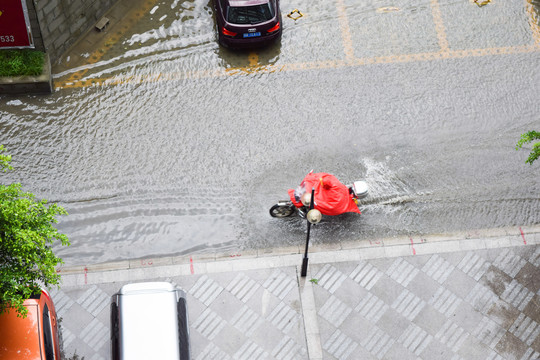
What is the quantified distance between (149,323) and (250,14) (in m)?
7.94

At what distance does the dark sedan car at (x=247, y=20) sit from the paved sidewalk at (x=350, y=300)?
548 centimetres

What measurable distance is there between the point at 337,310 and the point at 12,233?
6403 mm

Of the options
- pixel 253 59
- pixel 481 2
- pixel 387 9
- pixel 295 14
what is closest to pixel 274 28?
pixel 253 59

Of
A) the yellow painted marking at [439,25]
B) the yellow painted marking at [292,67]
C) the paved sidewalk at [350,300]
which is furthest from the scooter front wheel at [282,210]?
the yellow painted marking at [439,25]

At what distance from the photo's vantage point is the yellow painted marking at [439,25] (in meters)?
17.2

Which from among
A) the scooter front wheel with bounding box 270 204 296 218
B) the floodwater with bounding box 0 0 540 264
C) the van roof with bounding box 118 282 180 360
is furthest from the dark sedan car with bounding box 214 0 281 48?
the van roof with bounding box 118 282 180 360

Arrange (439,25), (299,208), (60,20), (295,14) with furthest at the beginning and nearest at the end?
(295,14) < (439,25) < (60,20) < (299,208)

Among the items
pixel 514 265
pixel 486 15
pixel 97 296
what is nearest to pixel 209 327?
pixel 97 296

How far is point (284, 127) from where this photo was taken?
1584 cm

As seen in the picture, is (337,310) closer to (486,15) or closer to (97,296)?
(97,296)

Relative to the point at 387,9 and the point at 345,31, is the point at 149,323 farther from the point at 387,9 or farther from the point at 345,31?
the point at 387,9

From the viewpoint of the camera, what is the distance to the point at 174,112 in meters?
16.0

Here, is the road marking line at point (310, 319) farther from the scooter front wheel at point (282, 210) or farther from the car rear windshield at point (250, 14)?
the car rear windshield at point (250, 14)

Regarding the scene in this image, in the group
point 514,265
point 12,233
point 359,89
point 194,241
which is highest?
point 12,233
